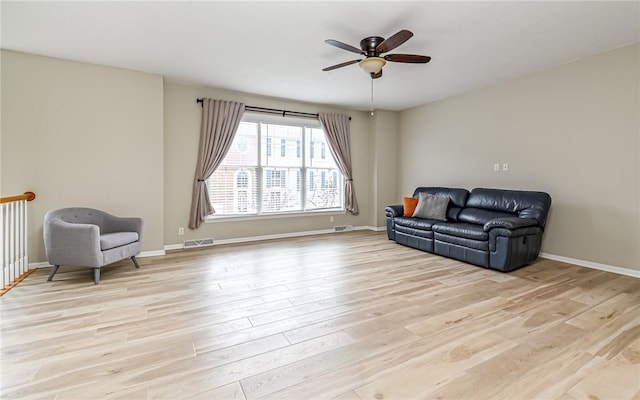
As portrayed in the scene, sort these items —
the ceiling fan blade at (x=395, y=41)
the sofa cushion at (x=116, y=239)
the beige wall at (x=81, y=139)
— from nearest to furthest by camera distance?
the ceiling fan blade at (x=395, y=41), the sofa cushion at (x=116, y=239), the beige wall at (x=81, y=139)

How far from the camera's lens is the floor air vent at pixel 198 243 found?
4.99 metres

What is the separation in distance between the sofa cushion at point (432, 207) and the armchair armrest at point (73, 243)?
4.58m

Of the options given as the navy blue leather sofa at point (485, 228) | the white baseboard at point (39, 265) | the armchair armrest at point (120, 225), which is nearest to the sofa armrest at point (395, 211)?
the navy blue leather sofa at point (485, 228)

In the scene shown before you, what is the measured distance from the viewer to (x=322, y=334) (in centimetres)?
219

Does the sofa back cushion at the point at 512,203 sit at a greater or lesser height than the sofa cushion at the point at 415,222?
greater

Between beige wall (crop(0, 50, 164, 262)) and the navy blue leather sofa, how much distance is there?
412 cm

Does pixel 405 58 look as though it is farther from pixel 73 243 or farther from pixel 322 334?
pixel 73 243

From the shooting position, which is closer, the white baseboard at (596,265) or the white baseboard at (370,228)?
the white baseboard at (596,265)

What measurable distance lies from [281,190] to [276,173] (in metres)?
0.35

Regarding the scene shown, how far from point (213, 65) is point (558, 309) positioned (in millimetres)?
4761

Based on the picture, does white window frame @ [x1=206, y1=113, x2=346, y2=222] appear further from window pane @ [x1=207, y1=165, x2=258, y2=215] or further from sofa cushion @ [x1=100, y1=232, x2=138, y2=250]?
sofa cushion @ [x1=100, y1=232, x2=138, y2=250]

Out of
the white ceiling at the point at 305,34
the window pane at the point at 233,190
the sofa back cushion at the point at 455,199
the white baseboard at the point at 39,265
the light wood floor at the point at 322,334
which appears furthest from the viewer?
the window pane at the point at 233,190

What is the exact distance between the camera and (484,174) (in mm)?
5109

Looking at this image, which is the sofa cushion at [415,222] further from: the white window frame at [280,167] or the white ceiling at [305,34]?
the white ceiling at [305,34]
